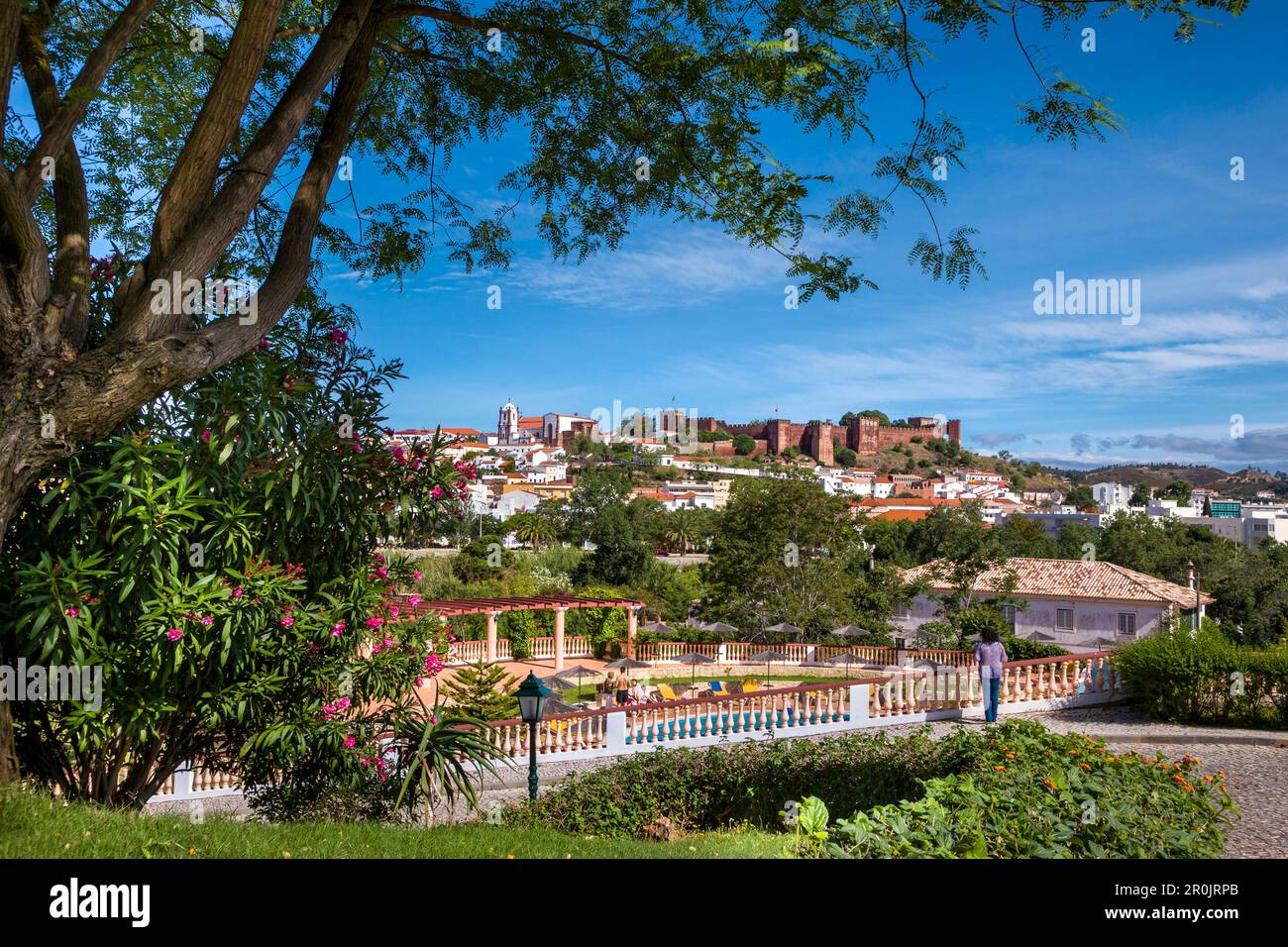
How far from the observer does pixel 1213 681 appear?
37.0 ft

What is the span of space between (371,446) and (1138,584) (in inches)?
1496

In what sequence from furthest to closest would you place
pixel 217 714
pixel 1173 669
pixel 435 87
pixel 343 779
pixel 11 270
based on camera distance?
1. pixel 1173 669
2. pixel 435 87
3. pixel 343 779
4. pixel 217 714
5. pixel 11 270

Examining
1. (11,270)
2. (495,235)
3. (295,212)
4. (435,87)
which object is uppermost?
(435,87)

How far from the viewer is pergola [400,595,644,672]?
25.0 metres

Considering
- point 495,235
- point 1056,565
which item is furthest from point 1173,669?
point 1056,565

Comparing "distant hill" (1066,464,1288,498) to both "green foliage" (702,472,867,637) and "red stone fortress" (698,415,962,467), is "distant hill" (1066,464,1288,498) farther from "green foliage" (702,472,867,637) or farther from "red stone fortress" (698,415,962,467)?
"green foliage" (702,472,867,637)

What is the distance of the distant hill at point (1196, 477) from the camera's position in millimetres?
131250

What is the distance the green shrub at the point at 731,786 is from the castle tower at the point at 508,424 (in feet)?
556

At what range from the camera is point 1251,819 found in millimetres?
6953

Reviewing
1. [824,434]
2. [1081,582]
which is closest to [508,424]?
[824,434]

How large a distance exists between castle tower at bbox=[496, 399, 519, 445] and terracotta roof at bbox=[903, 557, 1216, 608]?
5619 inches

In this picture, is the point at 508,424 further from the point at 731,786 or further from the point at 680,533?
the point at 731,786

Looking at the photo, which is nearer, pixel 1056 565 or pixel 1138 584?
pixel 1138 584
